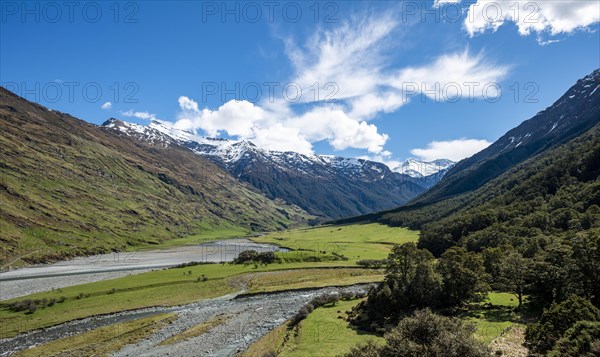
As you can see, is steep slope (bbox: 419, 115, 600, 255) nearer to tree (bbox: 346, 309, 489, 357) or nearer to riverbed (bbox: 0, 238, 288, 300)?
tree (bbox: 346, 309, 489, 357)

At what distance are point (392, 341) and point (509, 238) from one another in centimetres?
10679

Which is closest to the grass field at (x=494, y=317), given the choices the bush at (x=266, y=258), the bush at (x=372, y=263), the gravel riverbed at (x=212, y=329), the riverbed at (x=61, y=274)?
the gravel riverbed at (x=212, y=329)

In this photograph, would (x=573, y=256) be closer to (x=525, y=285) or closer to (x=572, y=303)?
(x=525, y=285)

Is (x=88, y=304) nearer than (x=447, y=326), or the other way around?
(x=447, y=326)

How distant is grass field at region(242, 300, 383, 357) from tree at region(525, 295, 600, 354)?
18.6 metres

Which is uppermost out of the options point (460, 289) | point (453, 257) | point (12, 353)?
point (453, 257)

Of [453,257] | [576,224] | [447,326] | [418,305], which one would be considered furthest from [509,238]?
[447,326]

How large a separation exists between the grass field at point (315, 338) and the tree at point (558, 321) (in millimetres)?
18574

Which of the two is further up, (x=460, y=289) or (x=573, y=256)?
(x=573, y=256)

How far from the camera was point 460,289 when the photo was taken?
67.5 m

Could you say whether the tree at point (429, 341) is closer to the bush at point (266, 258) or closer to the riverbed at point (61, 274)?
the riverbed at point (61, 274)

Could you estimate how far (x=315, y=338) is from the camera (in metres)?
56.2

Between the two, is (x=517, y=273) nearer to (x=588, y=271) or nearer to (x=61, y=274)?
(x=588, y=271)

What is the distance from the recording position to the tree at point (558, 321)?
121 feet
